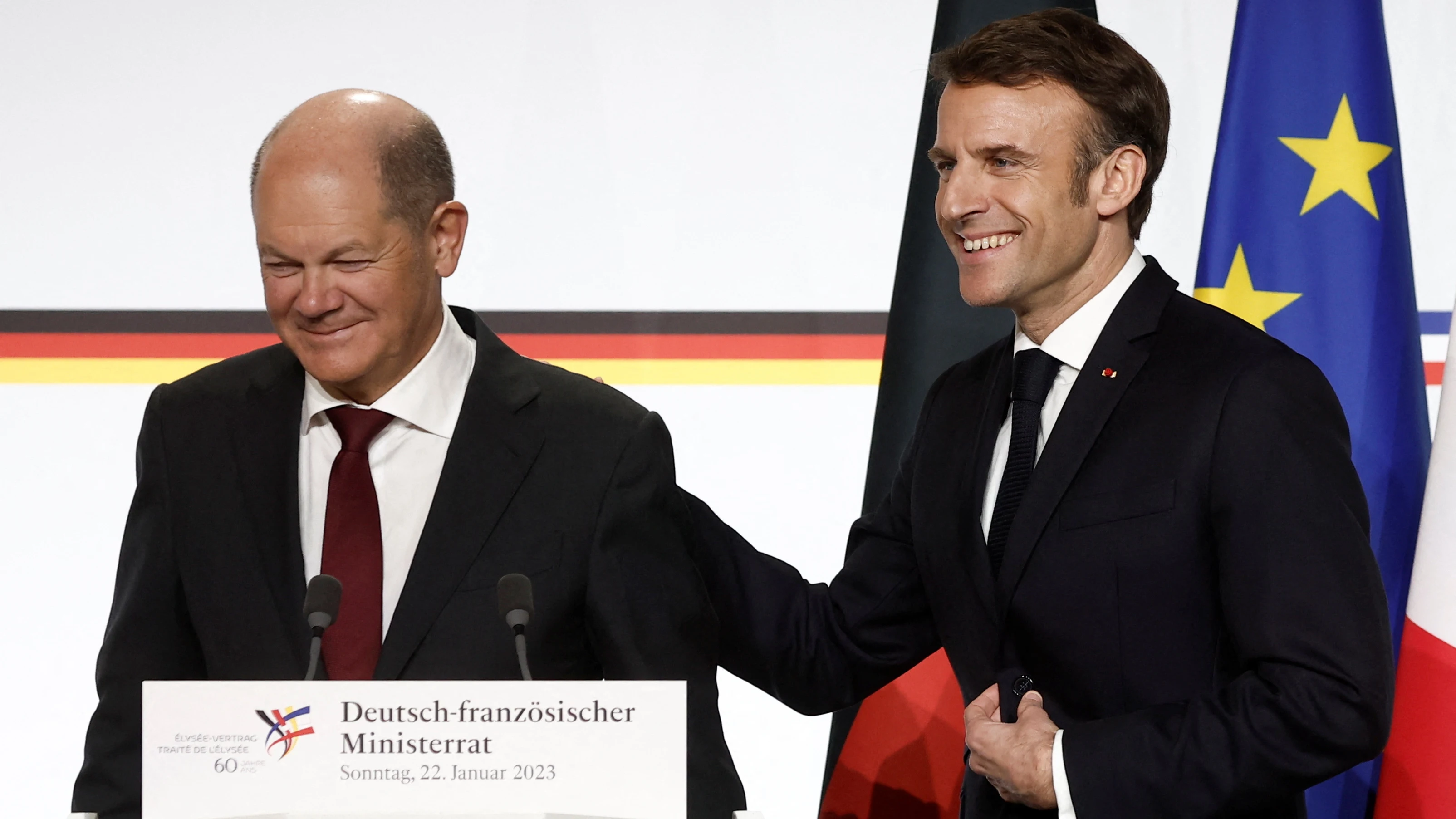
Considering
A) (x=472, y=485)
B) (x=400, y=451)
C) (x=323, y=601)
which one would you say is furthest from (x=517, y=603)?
(x=400, y=451)

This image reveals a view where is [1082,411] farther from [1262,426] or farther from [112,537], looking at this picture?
[112,537]

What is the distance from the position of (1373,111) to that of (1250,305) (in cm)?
46

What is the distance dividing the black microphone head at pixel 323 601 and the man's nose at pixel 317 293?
37 centimetres

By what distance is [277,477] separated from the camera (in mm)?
1711

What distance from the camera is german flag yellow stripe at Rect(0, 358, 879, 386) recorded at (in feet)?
10.6

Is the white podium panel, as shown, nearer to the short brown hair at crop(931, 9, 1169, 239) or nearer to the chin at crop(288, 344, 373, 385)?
the chin at crop(288, 344, 373, 385)

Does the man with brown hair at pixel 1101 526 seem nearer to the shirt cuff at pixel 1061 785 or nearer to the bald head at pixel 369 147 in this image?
the shirt cuff at pixel 1061 785

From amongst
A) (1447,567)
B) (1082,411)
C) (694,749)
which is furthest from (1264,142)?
(694,749)

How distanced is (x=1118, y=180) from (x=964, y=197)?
216 millimetres

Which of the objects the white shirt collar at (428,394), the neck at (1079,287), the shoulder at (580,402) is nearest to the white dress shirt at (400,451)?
the white shirt collar at (428,394)

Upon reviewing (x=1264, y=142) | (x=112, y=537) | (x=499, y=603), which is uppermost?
(x=1264, y=142)

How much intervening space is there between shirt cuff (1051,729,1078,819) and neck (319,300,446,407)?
0.97m

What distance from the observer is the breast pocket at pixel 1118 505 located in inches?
65.6

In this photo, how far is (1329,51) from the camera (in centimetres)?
267
